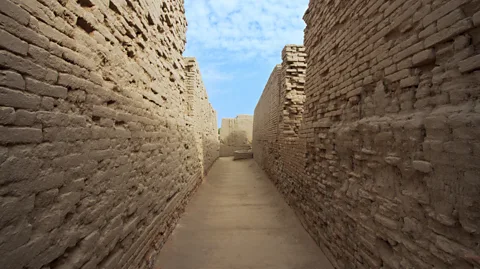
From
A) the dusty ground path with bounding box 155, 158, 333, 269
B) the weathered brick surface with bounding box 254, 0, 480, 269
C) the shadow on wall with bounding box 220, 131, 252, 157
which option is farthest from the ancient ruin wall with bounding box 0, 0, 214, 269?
the shadow on wall with bounding box 220, 131, 252, 157

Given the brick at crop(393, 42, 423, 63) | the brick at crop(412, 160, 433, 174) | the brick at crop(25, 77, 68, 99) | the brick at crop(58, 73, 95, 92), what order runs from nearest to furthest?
the brick at crop(25, 77, 68, 99) < the brick at crop(58, 73, 95, 92) < the brick at crop(412, 160, 433, 174) < the brick at crop(393, 42, 423, 63)

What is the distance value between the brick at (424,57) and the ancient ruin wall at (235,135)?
2112cm

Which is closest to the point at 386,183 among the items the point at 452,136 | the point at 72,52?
the point at 452,136

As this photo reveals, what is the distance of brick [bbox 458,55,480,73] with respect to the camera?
1.51 meters

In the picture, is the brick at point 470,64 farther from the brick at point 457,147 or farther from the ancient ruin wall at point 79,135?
the ancient ruin wall at point 79,135

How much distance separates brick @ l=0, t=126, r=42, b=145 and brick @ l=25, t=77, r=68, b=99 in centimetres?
25

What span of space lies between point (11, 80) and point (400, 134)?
9.50ft

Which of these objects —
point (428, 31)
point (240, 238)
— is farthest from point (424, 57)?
point (240, 238)

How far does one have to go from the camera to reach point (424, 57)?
190cm

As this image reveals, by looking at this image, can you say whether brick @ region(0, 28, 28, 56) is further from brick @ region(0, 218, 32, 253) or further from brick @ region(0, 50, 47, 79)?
brick @ region(0, 218, 32, 253)

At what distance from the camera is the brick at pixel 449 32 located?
1582mm

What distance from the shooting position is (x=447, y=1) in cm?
170

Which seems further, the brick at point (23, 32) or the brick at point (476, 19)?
the brick at point (476, 19)

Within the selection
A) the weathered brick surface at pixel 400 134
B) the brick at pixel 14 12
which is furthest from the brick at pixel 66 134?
the weathered brick surface at pixel 400 134
